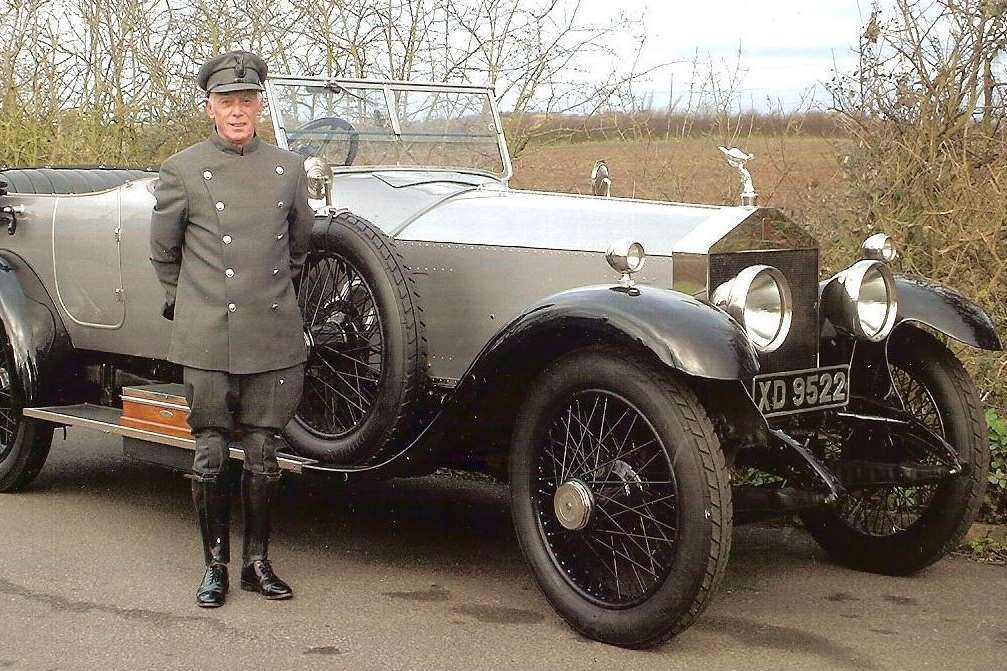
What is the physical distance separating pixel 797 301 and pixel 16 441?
11.7ft

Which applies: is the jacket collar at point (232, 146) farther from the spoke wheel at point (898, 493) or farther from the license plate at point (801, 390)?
the spoke wheel at point (898, 493)

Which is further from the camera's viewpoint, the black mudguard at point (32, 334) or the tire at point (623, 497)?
the black mudguard at point (32, 334)

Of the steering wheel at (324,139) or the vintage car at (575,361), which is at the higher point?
the steering wheel at (324,139)

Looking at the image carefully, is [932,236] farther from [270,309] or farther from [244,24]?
[244,24]

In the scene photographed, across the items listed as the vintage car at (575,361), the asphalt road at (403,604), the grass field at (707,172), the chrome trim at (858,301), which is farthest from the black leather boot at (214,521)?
the grass field at (707,172)

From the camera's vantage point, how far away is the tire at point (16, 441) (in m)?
5.89

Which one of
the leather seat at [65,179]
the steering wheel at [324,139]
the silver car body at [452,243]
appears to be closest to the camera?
the silver car body at [452,243]

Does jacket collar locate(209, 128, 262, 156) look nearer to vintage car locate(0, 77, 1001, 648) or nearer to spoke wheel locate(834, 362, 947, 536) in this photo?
vintage car locate(0, 77, 1001, 648)

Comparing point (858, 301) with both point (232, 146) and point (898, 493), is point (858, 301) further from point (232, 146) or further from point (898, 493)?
point (232, 146)

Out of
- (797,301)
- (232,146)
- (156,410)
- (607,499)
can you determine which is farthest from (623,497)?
A: (156,410)

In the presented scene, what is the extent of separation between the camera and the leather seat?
648cm

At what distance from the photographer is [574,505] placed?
3971 millimetres

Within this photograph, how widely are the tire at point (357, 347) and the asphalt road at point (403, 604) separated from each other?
50cm

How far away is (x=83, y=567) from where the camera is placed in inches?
187
